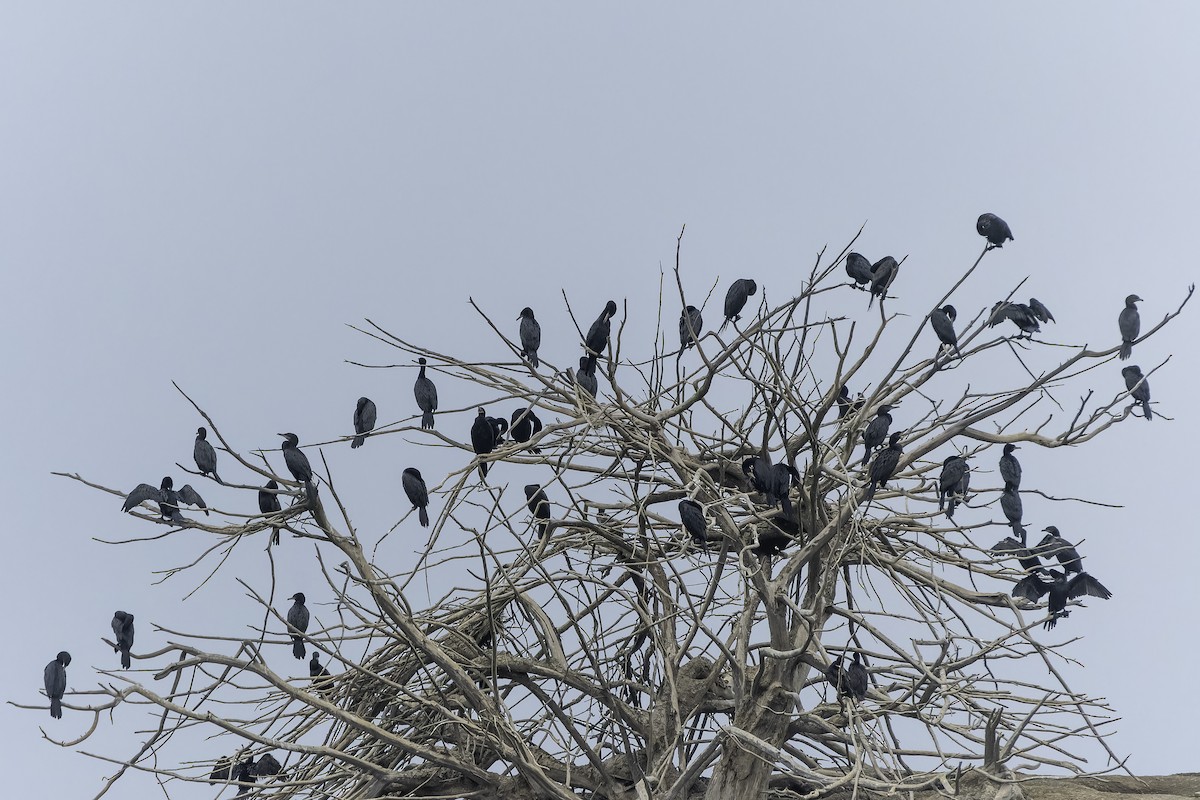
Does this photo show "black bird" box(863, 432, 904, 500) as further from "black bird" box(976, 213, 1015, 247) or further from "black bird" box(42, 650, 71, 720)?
"black bird" box(42, 650, 71, 720)

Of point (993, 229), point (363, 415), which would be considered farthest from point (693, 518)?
point (993, 229)

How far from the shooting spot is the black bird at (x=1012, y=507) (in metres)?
8.19

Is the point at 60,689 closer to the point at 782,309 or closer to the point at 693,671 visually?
the point at 693,671

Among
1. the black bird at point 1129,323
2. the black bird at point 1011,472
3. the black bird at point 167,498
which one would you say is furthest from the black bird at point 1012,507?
the black bird at point 167,498

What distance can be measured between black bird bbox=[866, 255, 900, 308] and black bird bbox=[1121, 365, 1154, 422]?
Result: 5.55ft

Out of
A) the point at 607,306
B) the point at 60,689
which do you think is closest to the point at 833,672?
the point at 607,306

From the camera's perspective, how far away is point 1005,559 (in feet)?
28.0

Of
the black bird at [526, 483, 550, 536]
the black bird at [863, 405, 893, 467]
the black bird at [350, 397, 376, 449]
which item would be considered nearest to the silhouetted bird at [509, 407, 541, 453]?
the black bird at [526, 483, 550, 536]

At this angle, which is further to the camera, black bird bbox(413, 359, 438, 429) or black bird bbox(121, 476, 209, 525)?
black bird bbox(413, 359, 438, 429)

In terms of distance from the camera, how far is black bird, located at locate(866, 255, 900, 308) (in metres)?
8.48

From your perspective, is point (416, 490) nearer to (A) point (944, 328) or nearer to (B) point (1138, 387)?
(A) point (944, 328)

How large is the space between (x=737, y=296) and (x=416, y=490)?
2.50m

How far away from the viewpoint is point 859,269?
29.1 feet

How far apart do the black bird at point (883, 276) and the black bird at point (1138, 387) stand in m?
1.69
